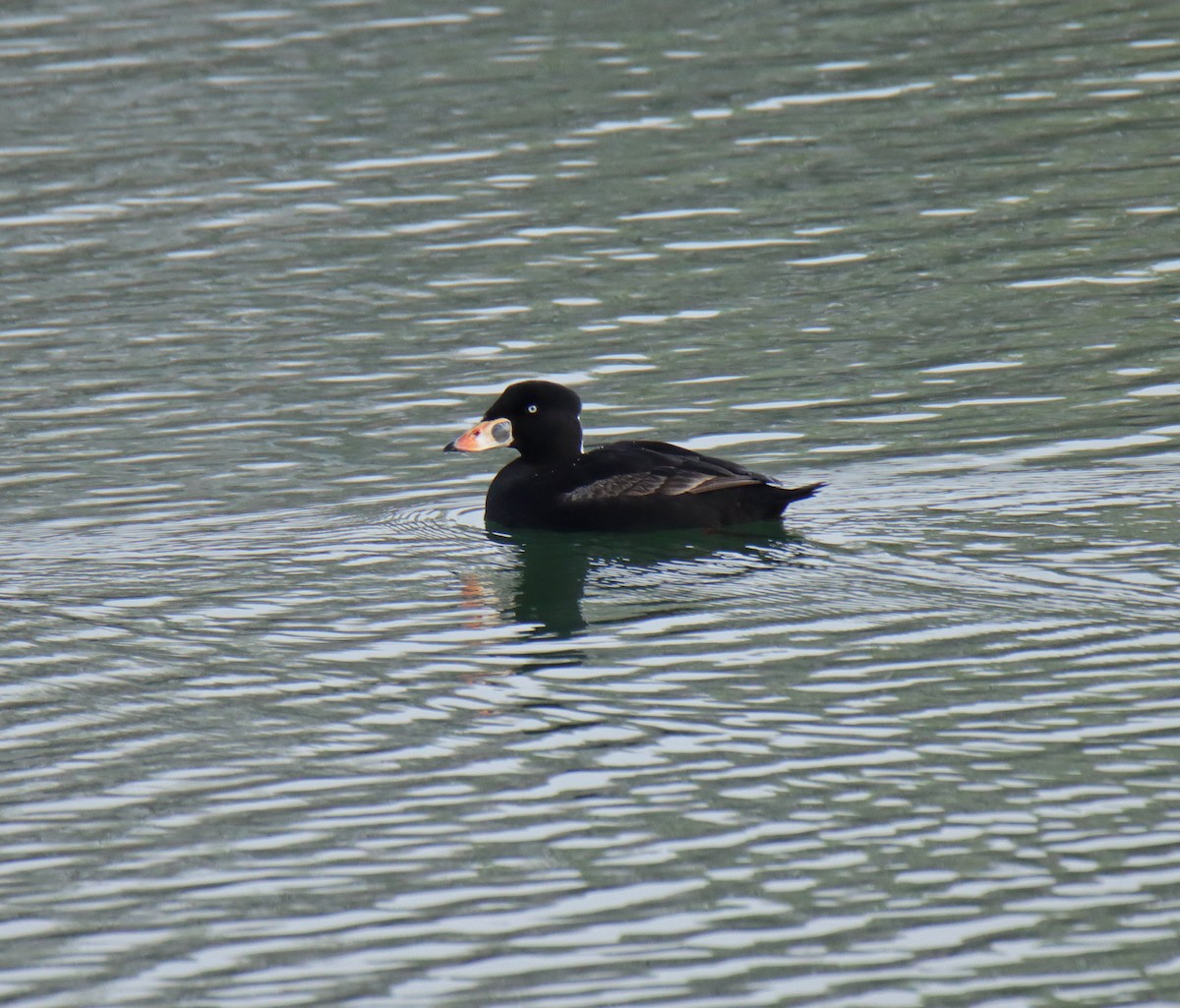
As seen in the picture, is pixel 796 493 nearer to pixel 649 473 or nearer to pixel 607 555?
pixel 649 473

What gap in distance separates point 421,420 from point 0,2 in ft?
61.1

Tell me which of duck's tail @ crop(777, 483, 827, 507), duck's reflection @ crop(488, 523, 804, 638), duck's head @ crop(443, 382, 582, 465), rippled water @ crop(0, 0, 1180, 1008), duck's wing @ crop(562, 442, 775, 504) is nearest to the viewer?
rippled water @ crop(0, 0, 1180, 1008)

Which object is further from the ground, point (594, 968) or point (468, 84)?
point (468, 84)

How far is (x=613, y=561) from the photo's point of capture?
435 inches

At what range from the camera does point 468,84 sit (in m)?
24.2

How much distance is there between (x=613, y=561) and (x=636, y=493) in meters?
0.44

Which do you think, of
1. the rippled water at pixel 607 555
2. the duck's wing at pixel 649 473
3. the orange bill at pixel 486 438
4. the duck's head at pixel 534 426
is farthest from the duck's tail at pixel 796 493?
the orange bill at pixel 486 438

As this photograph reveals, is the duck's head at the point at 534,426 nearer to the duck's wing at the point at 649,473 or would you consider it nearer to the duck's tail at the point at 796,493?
the duck's wing at the point at 649,473

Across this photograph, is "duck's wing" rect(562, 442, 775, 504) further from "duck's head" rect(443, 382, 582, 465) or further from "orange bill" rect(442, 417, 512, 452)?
"orange bill" rect(442, 417, 512, 452)

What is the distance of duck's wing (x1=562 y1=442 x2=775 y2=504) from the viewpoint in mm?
11094

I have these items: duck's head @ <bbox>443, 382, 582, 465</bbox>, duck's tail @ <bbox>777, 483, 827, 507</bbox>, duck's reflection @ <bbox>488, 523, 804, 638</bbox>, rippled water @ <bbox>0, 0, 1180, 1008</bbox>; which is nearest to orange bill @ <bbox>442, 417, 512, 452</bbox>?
duck's head @ <bbox>443, 382, 582, 465</bbox>

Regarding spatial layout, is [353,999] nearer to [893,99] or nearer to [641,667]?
[641,667]

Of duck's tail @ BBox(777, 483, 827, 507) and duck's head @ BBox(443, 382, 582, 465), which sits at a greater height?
duck's head @ BBox(443, 382, 582, 465)

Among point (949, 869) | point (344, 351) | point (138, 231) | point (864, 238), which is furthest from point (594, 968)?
point (138, 231)
